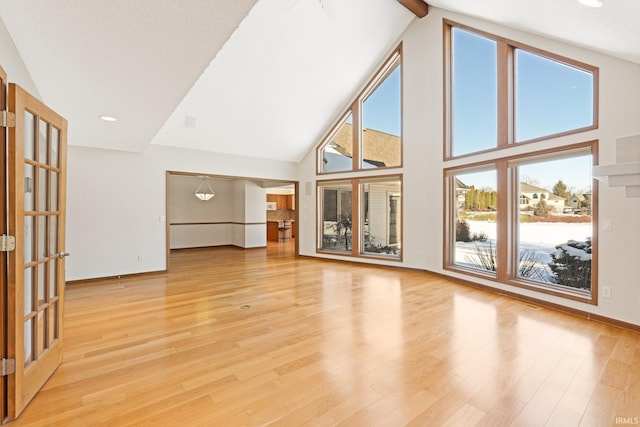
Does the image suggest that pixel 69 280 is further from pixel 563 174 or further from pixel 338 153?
pixel 563 174

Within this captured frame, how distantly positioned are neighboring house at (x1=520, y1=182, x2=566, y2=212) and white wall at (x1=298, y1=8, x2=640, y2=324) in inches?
24.7

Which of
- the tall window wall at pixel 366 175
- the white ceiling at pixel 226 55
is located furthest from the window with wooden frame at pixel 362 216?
the white ceiling at pixel 226 55

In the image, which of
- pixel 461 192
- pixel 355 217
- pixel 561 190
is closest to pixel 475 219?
pixel 461 192

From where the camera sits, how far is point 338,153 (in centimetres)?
728

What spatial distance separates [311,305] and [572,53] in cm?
A: 449

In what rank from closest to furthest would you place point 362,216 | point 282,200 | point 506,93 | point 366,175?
point 506,93 → point 366,175 → point 362,216 → point 282,200

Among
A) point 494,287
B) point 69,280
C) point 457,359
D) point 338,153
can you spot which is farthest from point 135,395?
point 338,153

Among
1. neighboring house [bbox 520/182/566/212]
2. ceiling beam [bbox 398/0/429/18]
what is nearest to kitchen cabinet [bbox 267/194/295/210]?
ceiling beam [bbox 398/0/429/18]

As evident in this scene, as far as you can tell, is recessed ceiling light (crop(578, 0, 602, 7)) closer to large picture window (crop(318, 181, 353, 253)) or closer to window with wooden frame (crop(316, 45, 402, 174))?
window with wooden frame (crop(316, 45, 402, 174))

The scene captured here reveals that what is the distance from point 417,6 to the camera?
5.37 m

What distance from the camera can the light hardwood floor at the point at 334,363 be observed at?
6.10 feet

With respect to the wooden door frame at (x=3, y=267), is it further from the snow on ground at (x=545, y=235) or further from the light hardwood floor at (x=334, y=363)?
the snow on ground at (x=545, y=235)

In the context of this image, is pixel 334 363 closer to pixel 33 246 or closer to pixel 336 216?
pixel 33 246

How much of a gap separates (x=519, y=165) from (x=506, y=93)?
1128mm
